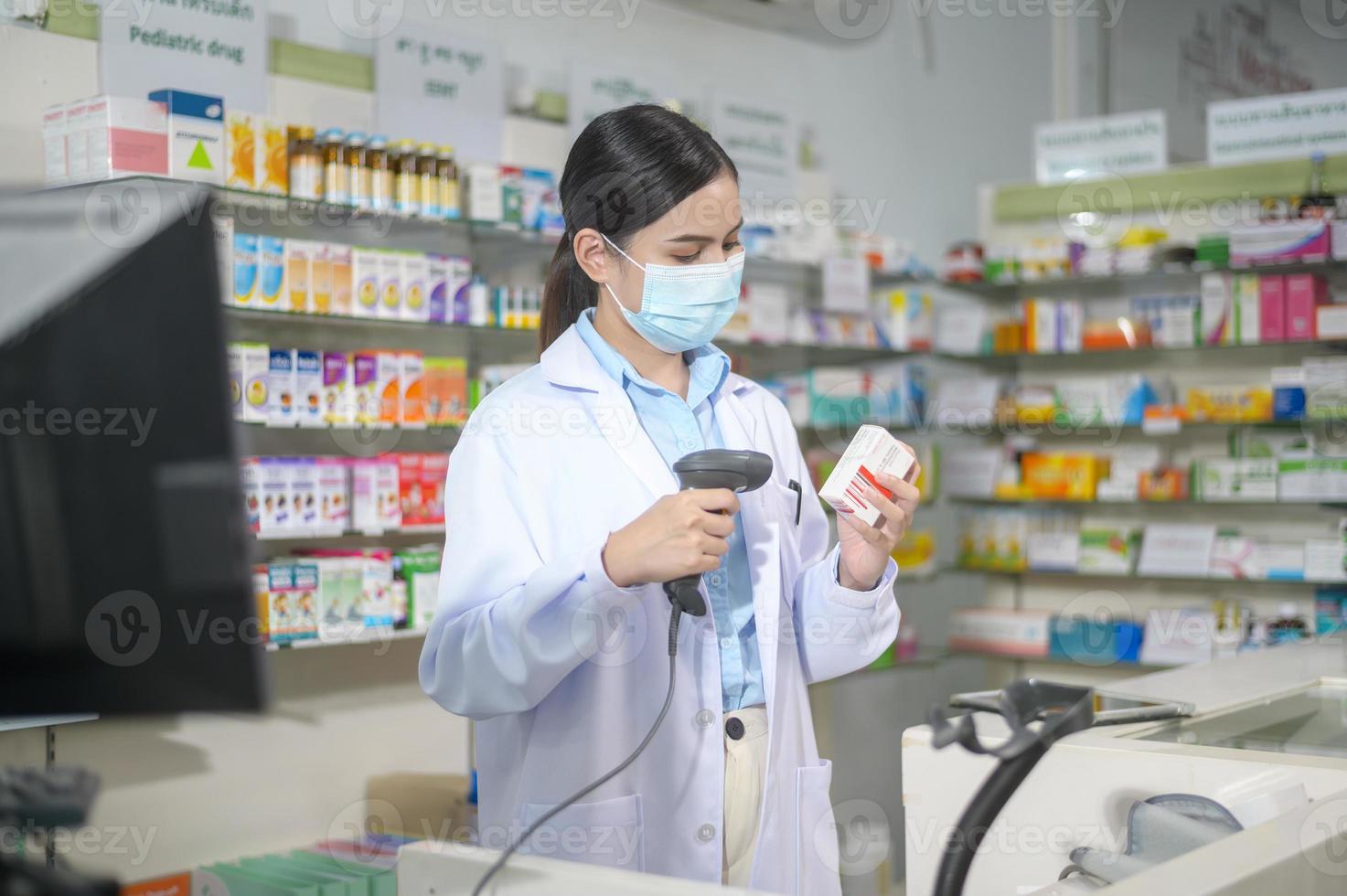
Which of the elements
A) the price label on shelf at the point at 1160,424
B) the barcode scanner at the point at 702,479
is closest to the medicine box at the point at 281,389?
the barcode scanner at the point at 702,479

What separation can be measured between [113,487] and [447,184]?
3.25 meters

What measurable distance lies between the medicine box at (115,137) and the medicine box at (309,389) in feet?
2.00

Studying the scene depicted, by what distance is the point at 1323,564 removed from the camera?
4.92m

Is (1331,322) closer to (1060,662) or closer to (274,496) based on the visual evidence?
(1060,662)

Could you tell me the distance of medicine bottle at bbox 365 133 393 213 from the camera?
→ 3.68 metres

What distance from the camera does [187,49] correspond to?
371 centimetres

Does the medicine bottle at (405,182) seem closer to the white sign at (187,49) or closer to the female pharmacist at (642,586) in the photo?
the white sign at (187,49)

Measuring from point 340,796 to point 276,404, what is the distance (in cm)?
131

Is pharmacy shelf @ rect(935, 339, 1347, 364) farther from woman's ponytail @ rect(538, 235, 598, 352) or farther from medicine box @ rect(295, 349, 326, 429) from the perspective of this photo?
woman's ponytail @ rect(538, 235, 598, 352)

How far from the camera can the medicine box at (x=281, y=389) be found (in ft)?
11.5

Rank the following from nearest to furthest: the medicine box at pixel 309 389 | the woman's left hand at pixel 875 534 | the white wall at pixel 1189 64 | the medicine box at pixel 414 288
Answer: the woman's left hand at pixel 875 534
the medicine box at pixel 309 389
the medicine box at pixel 414 288
the white wall at pixel 1189 64

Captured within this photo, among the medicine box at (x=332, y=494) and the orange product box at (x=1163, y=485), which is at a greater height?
the medicine box at (x=332, y=494)

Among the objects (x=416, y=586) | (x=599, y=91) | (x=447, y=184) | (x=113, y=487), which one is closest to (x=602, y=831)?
(x=113, y=487)

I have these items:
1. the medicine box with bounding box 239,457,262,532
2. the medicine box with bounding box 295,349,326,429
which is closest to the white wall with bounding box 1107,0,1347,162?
the medicine box with bounding box 295,349,326,429
